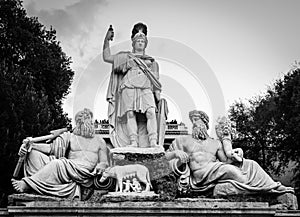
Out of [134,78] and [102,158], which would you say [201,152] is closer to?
[102,158]

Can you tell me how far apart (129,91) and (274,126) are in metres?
18.1

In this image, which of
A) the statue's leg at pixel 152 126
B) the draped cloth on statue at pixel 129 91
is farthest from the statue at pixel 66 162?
the statue's leg at pixel 152 126

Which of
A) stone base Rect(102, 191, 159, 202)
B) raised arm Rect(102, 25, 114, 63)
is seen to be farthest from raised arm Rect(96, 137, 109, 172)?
raised arm Rect(102, 25, 114, 63)

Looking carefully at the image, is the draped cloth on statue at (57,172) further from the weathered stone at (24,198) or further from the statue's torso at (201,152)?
the statue's torso at (201,152)

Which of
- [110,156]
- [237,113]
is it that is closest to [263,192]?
[110,156]

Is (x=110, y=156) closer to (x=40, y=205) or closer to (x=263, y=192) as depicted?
(x=40, y=205)

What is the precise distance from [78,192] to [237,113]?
25.5 metres

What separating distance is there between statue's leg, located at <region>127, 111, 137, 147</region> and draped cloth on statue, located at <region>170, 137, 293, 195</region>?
4.11 ft

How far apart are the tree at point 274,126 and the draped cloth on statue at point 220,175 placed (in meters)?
13.7

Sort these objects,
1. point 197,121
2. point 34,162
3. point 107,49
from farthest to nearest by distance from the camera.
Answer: point 107,49 < point 197,121 < point 34,162

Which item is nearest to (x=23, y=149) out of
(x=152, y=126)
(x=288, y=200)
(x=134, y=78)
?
(x=152, y=126)

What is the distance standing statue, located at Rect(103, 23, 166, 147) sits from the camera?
1210 centimetres

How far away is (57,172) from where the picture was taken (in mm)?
10656

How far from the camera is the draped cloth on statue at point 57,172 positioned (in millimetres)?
10438
